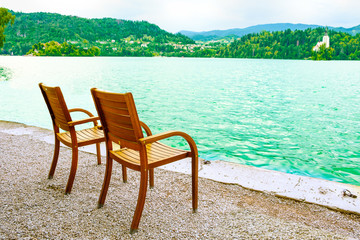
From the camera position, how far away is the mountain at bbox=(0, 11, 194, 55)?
110 metres

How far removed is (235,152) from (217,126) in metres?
3.46

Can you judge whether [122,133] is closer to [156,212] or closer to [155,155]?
[155,155]

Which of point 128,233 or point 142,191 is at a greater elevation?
point 142,191

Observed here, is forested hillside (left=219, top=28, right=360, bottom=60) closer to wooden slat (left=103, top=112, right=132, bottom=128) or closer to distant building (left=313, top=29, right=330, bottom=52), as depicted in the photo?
distant building (left=313, top=29, right=330, bottom=52)

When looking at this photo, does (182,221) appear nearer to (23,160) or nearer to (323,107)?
(23,160)

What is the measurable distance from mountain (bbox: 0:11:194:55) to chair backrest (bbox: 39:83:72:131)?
375 ft

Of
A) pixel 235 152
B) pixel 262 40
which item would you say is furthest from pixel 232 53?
pixel 235 152

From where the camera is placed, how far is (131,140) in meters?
2.89

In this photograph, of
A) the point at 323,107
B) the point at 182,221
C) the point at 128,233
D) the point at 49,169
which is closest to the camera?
the point at 128,233

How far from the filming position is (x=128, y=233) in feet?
9.39

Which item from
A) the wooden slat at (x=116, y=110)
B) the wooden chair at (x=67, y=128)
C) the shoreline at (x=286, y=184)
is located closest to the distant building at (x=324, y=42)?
the shoreline at (x=286, y=184)

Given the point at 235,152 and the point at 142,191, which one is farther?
the point at 235,152

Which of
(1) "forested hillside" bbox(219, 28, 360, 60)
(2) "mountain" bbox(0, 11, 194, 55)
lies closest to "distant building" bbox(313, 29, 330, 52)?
(1) "forested hillside" bbox(219, 28, 360, 60)

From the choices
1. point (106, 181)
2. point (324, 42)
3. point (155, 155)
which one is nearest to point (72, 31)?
point (324, 42)
